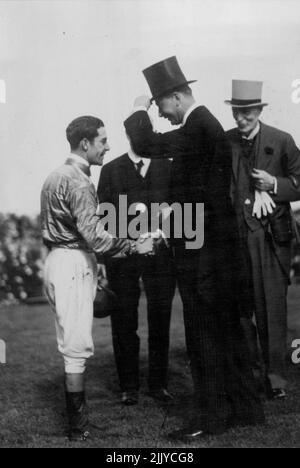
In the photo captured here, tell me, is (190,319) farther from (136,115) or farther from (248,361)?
(136,115)

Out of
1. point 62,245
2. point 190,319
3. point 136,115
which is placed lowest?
point 190,319

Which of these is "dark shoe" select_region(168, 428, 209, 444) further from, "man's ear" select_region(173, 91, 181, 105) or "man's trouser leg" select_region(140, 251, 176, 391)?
"man's ear" select_region(173, 91, 181, 105)

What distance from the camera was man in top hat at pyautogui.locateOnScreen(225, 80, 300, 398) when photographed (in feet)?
18.5

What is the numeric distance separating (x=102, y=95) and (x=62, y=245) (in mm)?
1696

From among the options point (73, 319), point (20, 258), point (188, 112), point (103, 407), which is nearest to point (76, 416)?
point (73, 319)

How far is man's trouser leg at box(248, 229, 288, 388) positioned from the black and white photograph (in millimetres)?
13

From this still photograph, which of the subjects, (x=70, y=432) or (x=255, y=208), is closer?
(x=70, y=432)

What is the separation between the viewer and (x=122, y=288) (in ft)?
18.7

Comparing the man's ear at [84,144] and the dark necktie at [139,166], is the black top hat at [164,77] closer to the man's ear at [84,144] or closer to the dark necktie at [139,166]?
the man's ear at [84,144]

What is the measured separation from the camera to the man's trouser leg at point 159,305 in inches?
224

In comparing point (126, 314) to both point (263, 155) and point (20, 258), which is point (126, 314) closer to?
point (263, 155)
